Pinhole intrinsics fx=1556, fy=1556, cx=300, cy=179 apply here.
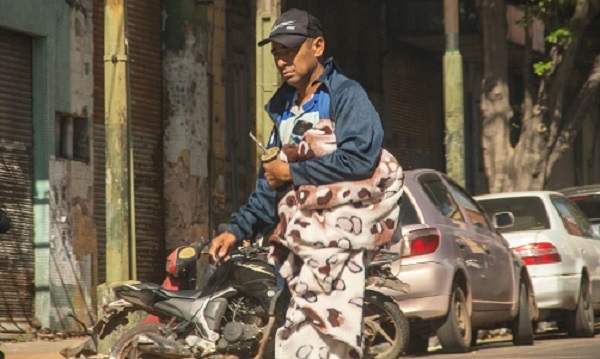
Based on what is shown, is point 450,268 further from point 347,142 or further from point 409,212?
point 347,142

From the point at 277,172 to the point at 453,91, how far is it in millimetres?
12530

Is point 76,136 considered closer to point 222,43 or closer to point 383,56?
point 222,43

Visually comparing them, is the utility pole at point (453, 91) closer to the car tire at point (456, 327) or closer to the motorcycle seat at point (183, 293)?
the car tire at point (456, 327)

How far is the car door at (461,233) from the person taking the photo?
1312cm

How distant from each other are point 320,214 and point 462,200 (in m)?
8.37

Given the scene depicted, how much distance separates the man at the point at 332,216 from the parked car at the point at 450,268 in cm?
644

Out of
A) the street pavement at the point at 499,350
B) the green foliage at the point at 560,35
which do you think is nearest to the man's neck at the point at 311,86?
the street pavement at the point at 499,350

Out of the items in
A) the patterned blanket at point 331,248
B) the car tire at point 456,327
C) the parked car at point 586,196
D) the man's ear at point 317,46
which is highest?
the man's ear at point 317,46

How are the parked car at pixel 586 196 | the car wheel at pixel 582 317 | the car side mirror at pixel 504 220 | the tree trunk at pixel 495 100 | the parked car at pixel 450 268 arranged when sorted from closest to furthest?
the parked car at pixel 450 268 < the car side mirror at pixel 504 220 < the car wheel at pixel 582 317 < the parked car at pixel 586 196 < the tree trunk at pixel 495 100

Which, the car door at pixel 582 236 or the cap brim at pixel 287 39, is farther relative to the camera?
the car door at pixel 582 236

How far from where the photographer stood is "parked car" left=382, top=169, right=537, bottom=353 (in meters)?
12.5

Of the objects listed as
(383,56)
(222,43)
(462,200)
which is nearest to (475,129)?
(383,56)

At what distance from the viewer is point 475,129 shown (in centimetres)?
3056

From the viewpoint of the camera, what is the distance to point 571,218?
16.8m
